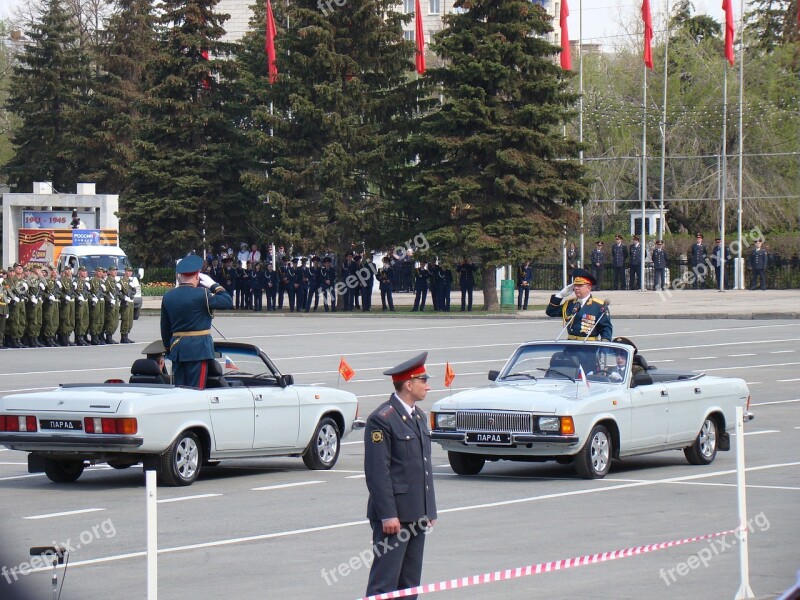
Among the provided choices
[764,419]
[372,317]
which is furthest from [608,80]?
[764,419]

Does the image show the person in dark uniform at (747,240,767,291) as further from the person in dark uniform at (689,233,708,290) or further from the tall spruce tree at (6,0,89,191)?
the tall spruce tree at (6,0,89,191)

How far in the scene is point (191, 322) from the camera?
14352 millimetres

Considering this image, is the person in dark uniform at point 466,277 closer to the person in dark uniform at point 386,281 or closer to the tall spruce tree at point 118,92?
the person in dark uniform at point 386,281

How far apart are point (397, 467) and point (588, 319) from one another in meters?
8.99

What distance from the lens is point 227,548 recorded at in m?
10.4

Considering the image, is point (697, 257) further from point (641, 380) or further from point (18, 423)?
point (18, 423)

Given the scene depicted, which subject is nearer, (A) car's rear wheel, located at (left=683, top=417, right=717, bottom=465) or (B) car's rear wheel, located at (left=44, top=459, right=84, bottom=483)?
(B) car's rear wheel, located at (left=44, top=459, right=84, bottom=483)

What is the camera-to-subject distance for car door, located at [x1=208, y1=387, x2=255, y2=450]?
13859 millimetres

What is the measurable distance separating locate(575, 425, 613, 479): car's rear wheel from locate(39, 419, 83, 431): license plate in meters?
4.79

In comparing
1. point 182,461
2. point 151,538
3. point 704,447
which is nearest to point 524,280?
point 704,447

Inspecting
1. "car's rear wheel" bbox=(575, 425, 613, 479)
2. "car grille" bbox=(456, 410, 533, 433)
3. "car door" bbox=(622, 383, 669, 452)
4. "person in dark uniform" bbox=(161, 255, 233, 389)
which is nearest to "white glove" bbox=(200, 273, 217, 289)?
"person in dark uniform" bbox=(161, 255, 233, 389)

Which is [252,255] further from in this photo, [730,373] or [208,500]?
[208,500]

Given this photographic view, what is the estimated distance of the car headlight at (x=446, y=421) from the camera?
46.6ft

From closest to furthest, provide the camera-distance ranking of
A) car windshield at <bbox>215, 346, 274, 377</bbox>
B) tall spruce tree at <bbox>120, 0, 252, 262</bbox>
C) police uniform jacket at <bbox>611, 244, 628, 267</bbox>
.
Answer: car windshield at <bbox>215, 346, 274, 377</bbox>, tall spruce tree at <bbox>120, 0, 252, 262</bbox>, police uniform jacket at <bbox>611, 244, 628, 267</bbox>
